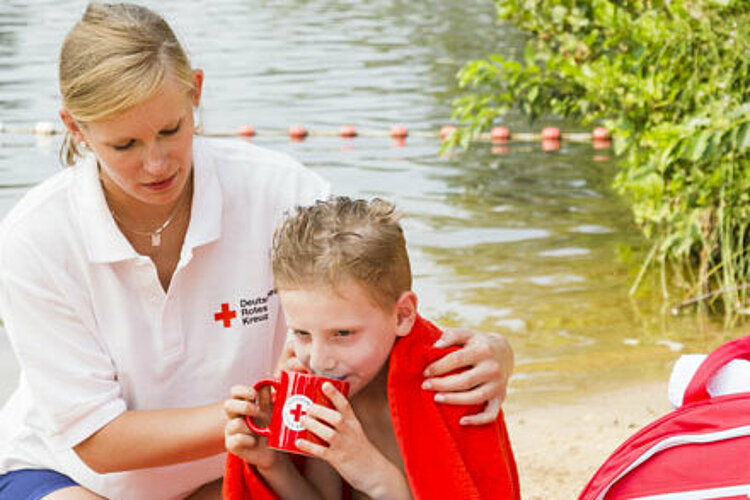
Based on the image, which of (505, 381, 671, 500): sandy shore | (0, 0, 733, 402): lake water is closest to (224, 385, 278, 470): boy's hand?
(0, 0, 733, 402): lake water

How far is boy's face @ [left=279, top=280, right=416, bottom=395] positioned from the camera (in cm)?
249

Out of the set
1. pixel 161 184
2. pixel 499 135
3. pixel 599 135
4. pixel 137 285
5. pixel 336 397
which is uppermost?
pixel 161 184

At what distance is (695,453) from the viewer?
93.1 inches

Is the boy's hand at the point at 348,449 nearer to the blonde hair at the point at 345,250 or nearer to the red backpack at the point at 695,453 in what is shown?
the blonde hair at the point at 345,250

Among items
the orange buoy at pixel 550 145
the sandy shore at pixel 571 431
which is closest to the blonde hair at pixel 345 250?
the sandy shore at pixel 571 431

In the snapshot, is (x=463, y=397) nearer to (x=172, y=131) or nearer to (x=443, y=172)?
(x=172, y=131)

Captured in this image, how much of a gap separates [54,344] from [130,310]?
208 millimetres

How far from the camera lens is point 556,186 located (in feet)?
32.8

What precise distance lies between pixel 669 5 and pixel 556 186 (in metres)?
3.98

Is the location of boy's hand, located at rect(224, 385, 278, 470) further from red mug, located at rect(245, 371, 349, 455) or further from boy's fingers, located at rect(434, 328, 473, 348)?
boy's fingers, located at rect(434, 328, 473, 348)

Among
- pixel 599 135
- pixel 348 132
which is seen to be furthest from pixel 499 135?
pixel 348 132

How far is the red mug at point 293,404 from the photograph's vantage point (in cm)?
235

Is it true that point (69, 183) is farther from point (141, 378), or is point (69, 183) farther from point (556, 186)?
point (556, 186)

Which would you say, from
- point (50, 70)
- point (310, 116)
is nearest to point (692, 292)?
point (310, 116)
